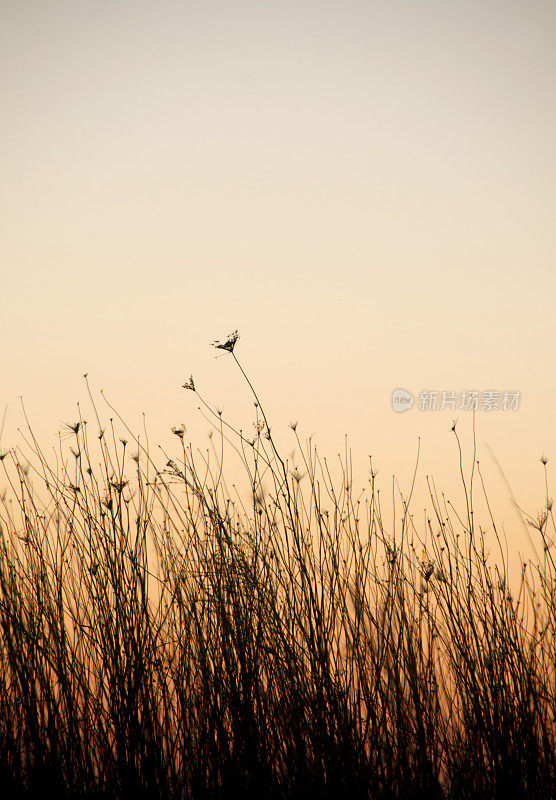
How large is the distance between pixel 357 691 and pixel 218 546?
74 cm

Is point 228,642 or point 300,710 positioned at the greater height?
point 228,642

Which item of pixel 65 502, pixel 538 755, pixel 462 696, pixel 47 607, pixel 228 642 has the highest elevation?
pixel 65 502

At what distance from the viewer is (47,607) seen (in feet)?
8.06

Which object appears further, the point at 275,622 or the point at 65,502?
the point at 65,502

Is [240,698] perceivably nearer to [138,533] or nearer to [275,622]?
[275,622]

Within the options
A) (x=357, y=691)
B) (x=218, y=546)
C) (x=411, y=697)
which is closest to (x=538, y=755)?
(x=411, y=697)

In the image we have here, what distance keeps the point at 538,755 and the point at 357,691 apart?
708 mm

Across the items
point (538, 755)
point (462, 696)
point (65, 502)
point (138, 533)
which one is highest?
point (65, 502)

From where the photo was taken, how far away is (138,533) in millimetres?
2385

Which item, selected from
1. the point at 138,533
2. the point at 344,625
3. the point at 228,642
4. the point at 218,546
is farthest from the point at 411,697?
the point at 138,533

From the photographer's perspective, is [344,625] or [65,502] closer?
[344,625]

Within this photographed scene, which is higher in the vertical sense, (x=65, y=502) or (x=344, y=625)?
(x=65, y=502)

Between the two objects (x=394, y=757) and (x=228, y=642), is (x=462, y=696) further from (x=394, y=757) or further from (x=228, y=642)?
(x=228, y=642)

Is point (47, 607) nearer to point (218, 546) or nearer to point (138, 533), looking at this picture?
point (138, 533)
